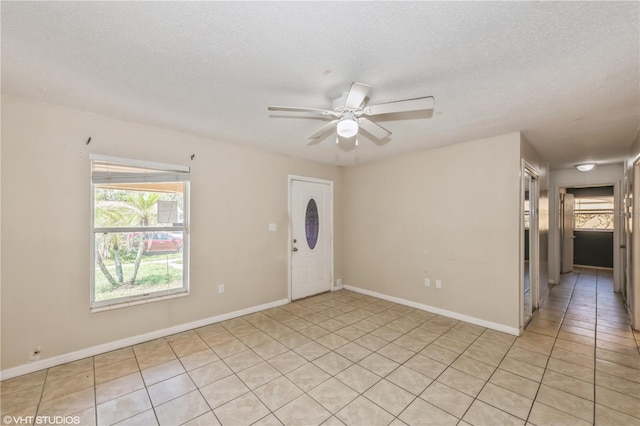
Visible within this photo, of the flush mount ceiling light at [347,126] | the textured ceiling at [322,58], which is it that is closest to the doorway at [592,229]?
the textured ceiling at [322,58]

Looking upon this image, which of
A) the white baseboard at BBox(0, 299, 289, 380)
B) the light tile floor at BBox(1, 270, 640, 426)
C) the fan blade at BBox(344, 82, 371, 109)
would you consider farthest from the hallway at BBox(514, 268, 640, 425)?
the white baseboard at BBox(0, 299, 289, 380)

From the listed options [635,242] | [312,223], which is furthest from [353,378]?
[635,242]

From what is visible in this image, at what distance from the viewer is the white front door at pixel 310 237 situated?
4.62m

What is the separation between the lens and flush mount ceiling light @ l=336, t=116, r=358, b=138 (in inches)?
86.2

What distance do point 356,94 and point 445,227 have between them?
279 centimetres

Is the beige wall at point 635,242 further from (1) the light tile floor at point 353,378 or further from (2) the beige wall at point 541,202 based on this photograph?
(2) the beige wall at point 541,202

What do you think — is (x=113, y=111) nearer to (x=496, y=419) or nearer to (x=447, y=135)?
(x=447, y=135)

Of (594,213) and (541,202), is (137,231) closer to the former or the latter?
(541,202)

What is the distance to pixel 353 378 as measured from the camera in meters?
2.38

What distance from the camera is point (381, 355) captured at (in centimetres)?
278

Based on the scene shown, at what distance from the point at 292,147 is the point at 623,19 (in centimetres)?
326

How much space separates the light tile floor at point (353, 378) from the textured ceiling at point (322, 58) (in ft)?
8.03

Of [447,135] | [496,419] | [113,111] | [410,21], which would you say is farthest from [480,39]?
[113,111]

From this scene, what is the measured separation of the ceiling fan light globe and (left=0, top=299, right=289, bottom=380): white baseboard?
2967mm
